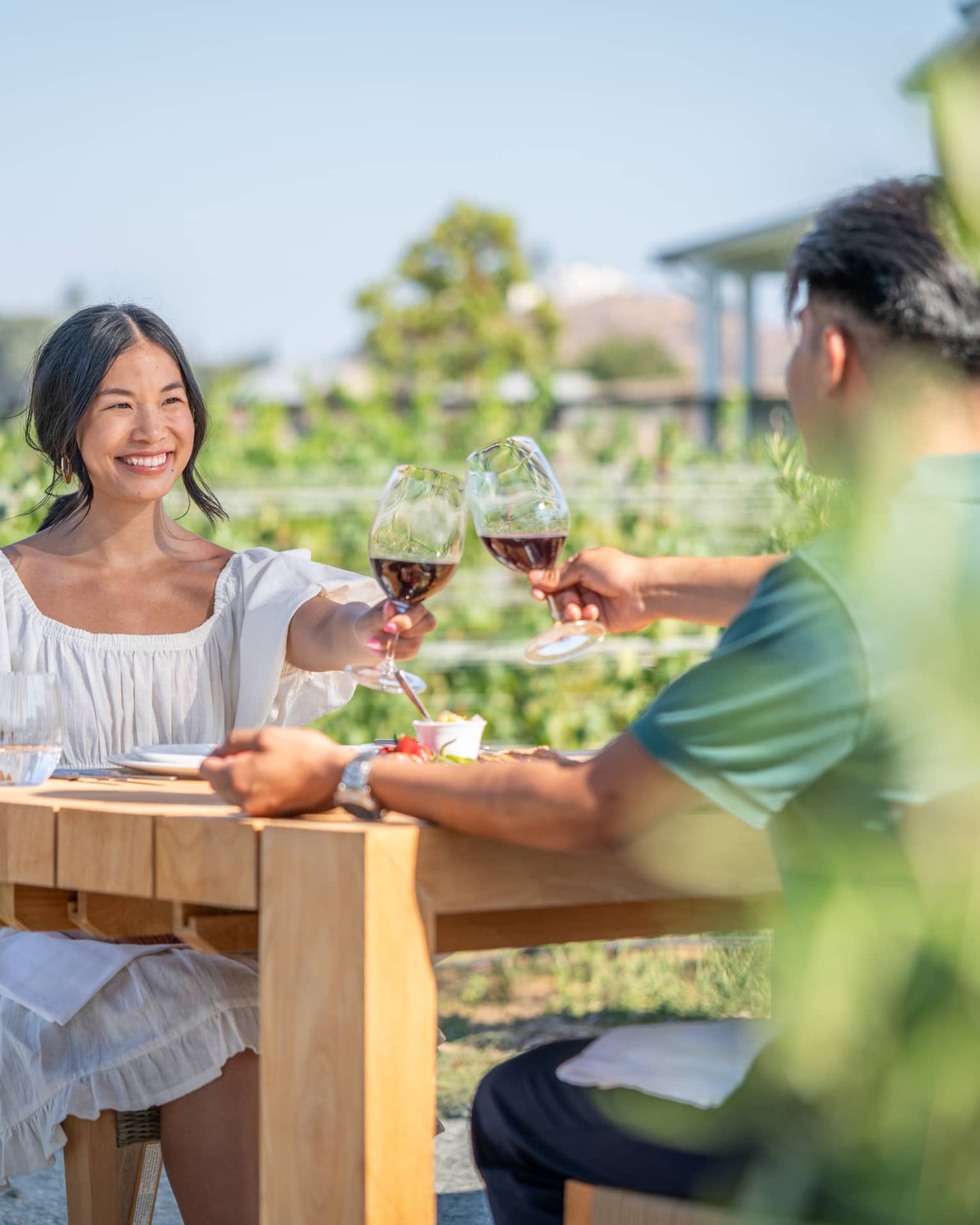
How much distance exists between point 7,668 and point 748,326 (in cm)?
2111

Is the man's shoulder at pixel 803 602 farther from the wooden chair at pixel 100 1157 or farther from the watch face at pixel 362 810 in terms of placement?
the wooden chair at pixel 100 1157

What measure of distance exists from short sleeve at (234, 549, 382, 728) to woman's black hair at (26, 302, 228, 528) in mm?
181

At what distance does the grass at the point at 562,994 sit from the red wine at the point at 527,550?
1.64 meters

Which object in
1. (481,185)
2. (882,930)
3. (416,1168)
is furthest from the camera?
(481,185)

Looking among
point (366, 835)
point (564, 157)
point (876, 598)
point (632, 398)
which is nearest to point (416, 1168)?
point (366, 835)

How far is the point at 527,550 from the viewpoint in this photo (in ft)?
7.25

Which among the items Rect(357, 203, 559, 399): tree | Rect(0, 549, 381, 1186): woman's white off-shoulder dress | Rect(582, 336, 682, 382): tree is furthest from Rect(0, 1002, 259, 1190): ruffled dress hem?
Rect(582, 336, 682, 382): tree

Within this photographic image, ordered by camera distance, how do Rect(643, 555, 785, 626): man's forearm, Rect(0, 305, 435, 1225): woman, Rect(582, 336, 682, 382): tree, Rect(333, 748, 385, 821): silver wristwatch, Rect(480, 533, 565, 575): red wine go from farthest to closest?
Rect(582, 336, 682, 382): tree, Rect(0, 305, 435, 1225): woman, Rect(643, 555, 785, 626): man's forearm, Rect(480, 533, 565, 575): red wine, Rect(333, 748, 385, 821): silver wristwatch

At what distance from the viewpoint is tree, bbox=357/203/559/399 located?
37625 millimetres

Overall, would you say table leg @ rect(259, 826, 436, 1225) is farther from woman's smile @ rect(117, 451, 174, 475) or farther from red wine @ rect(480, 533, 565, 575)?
woman's smile @ rect(117, 451, 174, 475)

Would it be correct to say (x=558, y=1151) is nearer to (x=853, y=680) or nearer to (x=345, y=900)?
(x=345, y=900)

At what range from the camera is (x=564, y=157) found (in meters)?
42.6

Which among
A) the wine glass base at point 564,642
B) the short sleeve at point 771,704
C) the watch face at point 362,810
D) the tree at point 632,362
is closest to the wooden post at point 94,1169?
Result: the watch face at point 362,810

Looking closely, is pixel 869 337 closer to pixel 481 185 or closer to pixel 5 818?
pixel 5 818
